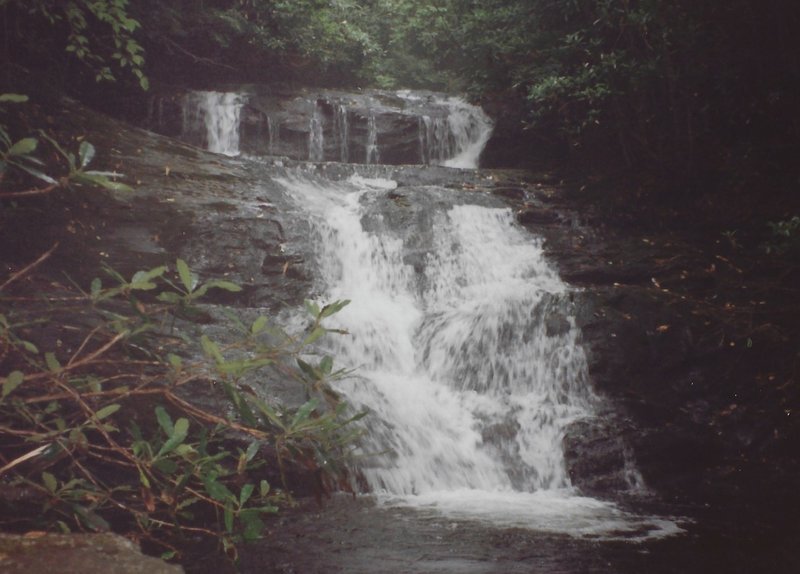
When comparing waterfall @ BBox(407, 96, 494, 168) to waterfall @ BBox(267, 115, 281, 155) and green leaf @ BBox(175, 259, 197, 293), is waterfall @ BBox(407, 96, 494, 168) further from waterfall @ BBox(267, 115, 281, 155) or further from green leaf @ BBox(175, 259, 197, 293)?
green leaf @ BBox(175, 259, 197, 293)

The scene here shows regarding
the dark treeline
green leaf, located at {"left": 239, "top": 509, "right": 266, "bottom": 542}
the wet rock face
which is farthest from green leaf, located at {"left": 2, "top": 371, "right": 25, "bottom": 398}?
the dark treeline

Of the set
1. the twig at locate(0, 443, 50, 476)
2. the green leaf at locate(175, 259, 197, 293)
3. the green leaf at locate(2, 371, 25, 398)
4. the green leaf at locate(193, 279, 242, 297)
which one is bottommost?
the twig at locate(0, 443, 50, 476)

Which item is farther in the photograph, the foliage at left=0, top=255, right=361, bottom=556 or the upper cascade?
the upper cascade

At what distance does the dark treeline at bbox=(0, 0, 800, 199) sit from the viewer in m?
7.51

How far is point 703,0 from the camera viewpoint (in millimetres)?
7395

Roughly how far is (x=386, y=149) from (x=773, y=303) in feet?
25.1

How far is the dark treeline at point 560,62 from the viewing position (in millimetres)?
7512

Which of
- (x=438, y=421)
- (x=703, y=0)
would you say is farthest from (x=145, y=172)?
(x=703, y=0)

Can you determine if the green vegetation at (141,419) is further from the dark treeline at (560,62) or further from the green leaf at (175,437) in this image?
the dark treeline at (560,62)

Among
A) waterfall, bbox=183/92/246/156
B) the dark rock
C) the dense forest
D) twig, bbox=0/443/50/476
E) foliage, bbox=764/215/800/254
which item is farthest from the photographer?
waterfall, bbox=183/92/246/156

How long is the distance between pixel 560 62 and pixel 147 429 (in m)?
9.10

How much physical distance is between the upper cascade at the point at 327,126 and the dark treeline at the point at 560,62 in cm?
68

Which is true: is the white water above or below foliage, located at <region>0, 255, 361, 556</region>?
above

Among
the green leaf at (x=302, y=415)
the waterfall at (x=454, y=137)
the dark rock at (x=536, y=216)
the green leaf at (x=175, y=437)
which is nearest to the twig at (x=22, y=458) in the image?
the green leaf at (x=175, y=437)
